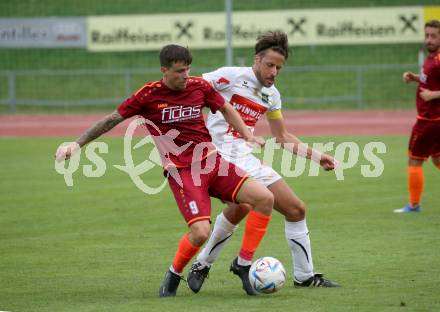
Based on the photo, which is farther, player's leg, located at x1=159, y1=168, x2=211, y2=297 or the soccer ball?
the soccer ball

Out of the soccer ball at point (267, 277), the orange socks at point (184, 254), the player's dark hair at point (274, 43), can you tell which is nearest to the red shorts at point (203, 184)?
the orange socks at point (184, 254)

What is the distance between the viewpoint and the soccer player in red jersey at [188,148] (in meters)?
6.96

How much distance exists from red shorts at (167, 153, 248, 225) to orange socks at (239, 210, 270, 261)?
0.26 m

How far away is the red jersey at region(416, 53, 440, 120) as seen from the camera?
37.6 ft

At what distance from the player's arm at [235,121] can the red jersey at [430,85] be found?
4.86 m

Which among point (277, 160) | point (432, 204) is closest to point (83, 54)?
point (277, 160)

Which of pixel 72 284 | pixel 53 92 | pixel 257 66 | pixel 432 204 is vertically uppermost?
pixel 257 66

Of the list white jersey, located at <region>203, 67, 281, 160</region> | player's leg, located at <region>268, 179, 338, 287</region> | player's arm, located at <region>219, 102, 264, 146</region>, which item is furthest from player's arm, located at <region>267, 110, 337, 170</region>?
player's arm, located at <region>219, 102, 264, 146</region>

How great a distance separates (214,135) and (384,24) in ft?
76.7

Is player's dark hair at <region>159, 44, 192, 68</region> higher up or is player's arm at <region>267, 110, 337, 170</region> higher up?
player's dark hair at <region>159, 44, 192, 68</region>

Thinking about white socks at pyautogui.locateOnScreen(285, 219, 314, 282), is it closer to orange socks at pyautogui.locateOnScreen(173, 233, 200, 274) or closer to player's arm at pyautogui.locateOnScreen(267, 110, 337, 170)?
player's arm at pyautogui.locateOnScreen(267, 110, 337, 170)

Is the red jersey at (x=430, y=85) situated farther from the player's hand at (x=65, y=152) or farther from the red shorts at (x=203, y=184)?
the player's hand at (x=65, y=152)

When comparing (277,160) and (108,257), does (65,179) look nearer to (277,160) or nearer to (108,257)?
(277,160)

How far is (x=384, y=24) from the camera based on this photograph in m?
30.1
